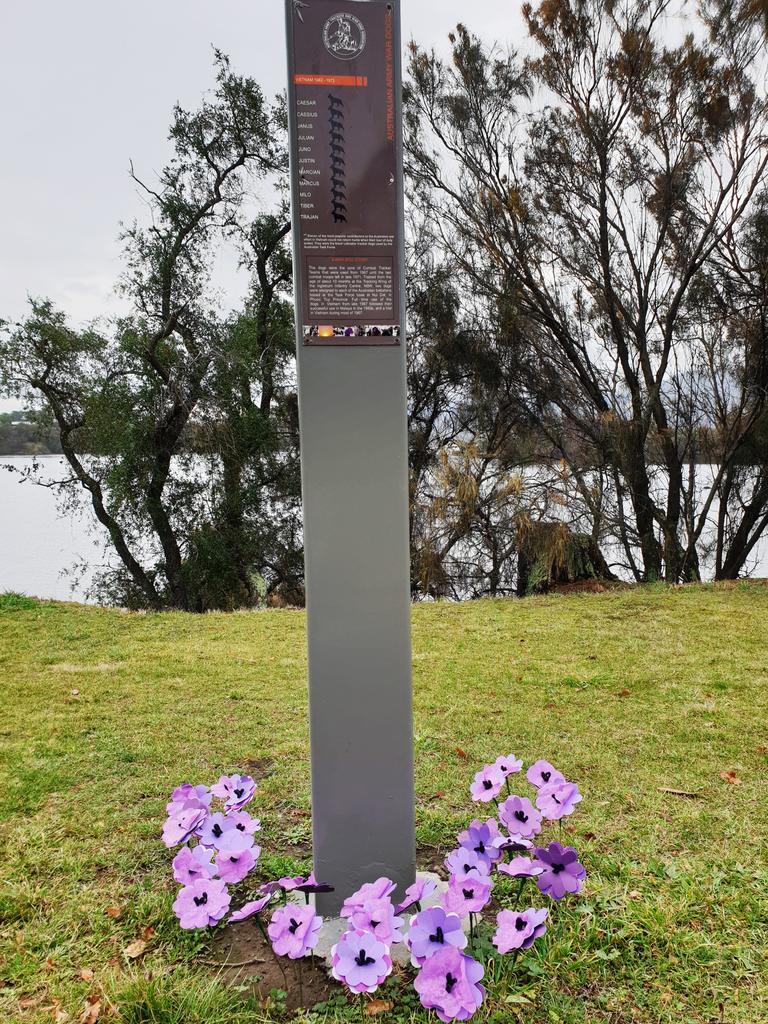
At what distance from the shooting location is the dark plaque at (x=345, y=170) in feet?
4.77

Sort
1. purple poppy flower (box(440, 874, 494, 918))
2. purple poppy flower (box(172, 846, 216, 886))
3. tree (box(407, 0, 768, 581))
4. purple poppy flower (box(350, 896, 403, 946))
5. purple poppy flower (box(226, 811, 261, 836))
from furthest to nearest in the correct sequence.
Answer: tree (box(407, 0, 768, 581))
purple poppy flower (box(226, 811, 261, 836))
purple poppy flower (box(172, 846, 216, 886))
purple poppy flower (box(440, 874, 494, 918))
purple poppy flower (box(350, 896, 403, 946))

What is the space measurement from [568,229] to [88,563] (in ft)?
24.1

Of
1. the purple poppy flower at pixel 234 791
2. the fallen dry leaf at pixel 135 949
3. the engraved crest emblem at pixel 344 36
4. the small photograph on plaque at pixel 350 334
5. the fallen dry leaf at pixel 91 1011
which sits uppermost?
the engraved crest emblem at pixel 344 36

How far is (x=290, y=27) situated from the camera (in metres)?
1.44

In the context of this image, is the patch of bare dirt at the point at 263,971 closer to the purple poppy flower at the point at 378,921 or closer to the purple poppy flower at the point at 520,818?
the purple poppy flower at the point at 378,921

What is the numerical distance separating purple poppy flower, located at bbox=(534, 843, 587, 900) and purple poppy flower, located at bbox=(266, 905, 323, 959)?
0.50 meters

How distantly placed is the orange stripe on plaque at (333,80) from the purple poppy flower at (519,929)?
171 cm

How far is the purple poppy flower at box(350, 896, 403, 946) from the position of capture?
1.23 metres

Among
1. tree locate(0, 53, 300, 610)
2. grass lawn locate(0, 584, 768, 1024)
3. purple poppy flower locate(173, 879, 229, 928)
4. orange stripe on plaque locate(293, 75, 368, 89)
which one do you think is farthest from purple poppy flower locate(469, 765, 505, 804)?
tree locate(0, 53, 300, 610)

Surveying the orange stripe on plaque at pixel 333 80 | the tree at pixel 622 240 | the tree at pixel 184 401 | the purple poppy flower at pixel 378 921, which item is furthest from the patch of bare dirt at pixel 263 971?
the tree at pixel 184 401

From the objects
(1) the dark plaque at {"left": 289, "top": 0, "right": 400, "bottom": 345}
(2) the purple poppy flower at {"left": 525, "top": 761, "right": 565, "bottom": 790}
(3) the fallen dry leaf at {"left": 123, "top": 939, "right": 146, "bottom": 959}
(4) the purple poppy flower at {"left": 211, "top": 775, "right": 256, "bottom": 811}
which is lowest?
(3) the fallen dry leaf at {"left": 123, "top": 939, "right": 146, "bottom": 959}

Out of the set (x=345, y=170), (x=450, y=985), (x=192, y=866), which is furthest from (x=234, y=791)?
(x=345, y=170)

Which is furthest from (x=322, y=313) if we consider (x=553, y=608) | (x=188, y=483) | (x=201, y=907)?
(x=188, y=483)

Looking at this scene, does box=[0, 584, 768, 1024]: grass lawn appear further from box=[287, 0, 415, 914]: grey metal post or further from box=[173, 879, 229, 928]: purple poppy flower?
box=[287, 0, 415, 914]: grey metal post
